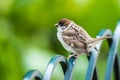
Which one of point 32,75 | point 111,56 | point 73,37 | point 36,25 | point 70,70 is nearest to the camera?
point 32,75

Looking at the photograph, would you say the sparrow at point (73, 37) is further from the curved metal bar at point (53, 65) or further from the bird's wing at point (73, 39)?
the curved metal bar at point (53, 65)

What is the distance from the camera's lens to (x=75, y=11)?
10.9 feet

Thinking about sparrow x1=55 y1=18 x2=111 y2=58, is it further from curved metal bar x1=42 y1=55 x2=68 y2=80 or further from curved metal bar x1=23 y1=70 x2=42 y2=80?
curved metal bar x1=23 y1=70 x2=42 y2=80

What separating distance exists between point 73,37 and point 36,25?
0.93 meters

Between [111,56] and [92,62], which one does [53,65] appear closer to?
[92,62]

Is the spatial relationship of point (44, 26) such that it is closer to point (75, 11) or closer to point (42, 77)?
point (75, 11)

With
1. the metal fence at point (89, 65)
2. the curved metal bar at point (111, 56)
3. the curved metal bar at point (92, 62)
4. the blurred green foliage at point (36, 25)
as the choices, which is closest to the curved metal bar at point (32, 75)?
the metal fence at point (89, 65)

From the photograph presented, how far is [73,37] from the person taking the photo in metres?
2.32

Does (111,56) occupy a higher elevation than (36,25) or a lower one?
higher

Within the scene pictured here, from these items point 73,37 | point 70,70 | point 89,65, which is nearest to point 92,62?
point 89,65

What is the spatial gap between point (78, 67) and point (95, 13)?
14.2 inches

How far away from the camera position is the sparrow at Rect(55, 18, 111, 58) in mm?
2208

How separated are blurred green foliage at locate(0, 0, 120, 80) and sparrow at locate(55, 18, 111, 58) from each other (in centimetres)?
61

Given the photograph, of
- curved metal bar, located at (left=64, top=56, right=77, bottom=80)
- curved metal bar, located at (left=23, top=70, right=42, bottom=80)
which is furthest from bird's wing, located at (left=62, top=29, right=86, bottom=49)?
curved metal bar, located at (left=23, top=70, right=42, bottom=80)
